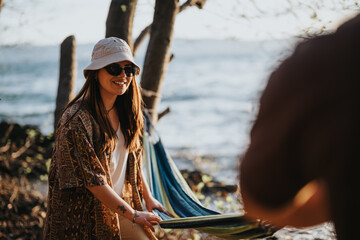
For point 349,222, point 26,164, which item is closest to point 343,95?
point 349,222

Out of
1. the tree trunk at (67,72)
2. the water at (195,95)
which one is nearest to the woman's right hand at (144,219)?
the water at (195,95)

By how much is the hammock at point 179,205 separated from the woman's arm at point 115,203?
84 millimetres

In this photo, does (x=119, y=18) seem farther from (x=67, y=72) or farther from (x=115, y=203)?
(x=115, y=203)

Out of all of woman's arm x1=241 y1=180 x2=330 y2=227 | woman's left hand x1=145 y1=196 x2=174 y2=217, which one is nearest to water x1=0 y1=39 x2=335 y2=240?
woman's arm x1=241 y1=180 x2=330 y2=227

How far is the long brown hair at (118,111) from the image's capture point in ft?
6.61

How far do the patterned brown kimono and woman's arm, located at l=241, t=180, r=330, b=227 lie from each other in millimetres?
1156

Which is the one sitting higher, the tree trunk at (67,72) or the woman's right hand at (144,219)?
the tree trunk at (67,72)

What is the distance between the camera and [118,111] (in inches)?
86.2

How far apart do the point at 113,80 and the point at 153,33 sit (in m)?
1.41

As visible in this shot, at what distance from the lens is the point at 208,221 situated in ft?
5.48

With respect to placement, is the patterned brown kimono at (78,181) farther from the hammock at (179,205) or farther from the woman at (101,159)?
the hammock at (179,205)

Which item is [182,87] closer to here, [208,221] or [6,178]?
[6,178]

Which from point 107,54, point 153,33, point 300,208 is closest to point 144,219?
point 107,54

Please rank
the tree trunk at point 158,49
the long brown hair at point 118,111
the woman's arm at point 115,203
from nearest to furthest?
1. the woman's arm at point 115,203
2. the long brown hair at point 118,111
3. the tree trunk at point 158,49
